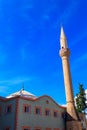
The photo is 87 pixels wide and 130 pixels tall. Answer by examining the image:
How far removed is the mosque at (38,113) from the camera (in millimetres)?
30484

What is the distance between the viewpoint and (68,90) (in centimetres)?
4047

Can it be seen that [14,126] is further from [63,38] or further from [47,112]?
[63,38]

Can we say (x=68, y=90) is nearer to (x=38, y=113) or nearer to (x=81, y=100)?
(x=38, y=113)

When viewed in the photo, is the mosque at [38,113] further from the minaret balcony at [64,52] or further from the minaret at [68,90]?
the minaret balcony at [64,52]

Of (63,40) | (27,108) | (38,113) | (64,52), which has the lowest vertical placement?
(38,113)

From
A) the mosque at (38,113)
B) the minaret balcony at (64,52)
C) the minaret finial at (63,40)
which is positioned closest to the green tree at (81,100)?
the mosque at (38,113)

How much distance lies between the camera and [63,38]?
46625 mm

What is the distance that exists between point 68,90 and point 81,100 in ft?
42.7

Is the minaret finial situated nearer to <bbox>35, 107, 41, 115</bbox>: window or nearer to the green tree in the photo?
the green tree

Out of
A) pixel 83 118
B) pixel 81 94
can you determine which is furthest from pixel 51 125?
pixel 81 94

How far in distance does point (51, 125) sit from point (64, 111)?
209 inches

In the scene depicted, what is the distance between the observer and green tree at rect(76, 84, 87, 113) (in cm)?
5044

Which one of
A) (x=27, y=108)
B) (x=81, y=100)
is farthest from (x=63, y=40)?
(x=27, y=108)

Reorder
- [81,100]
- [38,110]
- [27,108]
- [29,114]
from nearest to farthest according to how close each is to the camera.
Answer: [29,114] < [27,108] < [38,110] < [81,100]
